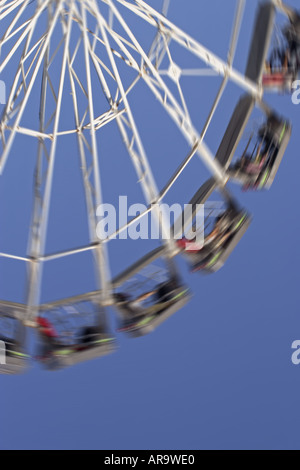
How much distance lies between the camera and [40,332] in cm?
2012

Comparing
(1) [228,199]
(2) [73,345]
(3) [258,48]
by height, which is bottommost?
(2) [73,345]

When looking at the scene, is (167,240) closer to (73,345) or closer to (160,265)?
(160,265)

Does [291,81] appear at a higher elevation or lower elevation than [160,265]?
higher

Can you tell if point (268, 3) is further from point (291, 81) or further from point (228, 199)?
point (228, 199)

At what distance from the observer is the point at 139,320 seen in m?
19.8

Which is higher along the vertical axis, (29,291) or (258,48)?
(258,48)

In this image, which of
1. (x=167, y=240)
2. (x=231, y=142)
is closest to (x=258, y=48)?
(x=231, y=142)

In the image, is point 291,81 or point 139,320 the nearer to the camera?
point 139,320

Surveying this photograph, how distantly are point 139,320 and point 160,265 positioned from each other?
162cm

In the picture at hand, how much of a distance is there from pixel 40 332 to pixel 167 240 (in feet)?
13.6
